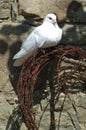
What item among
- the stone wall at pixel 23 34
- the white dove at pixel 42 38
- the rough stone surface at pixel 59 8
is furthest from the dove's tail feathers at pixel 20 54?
the rough stone surface at pixel 59 8

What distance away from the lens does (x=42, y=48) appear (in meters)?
2.28

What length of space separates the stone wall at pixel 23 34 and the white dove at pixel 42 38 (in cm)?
13

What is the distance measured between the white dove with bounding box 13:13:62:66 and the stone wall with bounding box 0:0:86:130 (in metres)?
0.13

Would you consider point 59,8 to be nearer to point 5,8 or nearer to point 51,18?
point 51,18

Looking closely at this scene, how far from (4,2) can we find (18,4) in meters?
0.08

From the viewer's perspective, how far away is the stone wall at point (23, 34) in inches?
95.7

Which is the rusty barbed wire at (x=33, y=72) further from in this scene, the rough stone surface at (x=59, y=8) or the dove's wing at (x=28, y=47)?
the rough stone surface at (x=59, y=8)

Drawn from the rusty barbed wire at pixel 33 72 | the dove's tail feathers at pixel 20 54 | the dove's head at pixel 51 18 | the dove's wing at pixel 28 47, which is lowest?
the rusty barbed wire at pixel 33 72

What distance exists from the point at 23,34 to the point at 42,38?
24cm

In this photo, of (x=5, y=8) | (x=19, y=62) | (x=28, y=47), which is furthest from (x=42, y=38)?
(x=5, y=8)

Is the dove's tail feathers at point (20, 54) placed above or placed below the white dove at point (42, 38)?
below

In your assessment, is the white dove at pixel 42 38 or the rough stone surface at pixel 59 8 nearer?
the white dove at pixel 42 38

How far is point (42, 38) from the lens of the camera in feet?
7.31

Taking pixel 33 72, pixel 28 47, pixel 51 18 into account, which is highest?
pixel 51 18
